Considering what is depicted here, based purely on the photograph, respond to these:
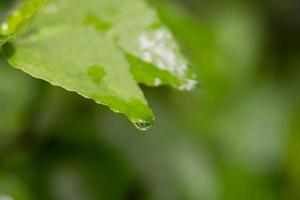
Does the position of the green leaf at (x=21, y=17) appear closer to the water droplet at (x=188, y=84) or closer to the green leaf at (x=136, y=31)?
the green leaf at (x=136, y=31)

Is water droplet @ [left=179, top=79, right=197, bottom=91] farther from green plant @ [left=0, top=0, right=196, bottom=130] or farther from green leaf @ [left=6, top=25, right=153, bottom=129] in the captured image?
green leaf @ [left=6, top=25, right=153, bottom=129]

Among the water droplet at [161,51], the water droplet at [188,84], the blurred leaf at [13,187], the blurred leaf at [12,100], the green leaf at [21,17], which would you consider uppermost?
the blurred leaf at [12,100]

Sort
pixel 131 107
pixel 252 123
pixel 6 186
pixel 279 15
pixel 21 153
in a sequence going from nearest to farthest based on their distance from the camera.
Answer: pixel 131 107
pixel 6 186
pixel 21 153
pixel 252 123
pixel 279 15

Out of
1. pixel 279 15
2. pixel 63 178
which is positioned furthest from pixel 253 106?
pixel 63 178

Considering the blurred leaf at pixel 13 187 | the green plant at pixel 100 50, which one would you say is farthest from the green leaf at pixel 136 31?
the blurred leaf at pixel 13 187

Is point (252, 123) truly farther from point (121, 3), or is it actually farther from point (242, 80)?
point (121, 3)

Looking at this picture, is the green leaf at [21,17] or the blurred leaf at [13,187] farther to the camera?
the blurred leaf at [13,187]

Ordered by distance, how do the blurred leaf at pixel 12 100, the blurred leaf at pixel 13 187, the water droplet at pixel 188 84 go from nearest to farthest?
the water droplet at pixel 188 84
the blurred leaf at pixel 13 187
the blurred leaf at pixel 12 100

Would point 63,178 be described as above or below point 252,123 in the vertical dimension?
below
